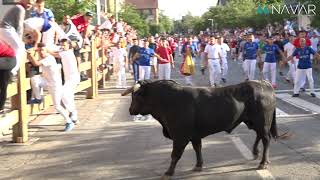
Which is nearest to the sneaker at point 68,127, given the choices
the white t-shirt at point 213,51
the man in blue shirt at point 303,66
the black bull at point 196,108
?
the black bull at point 196,108

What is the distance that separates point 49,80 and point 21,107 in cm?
103

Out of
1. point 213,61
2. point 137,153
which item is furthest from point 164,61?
point 137,153

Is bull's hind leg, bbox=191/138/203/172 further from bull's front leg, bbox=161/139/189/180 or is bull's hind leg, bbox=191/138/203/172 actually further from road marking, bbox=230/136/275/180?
road marking, bbox=230/136/275/180

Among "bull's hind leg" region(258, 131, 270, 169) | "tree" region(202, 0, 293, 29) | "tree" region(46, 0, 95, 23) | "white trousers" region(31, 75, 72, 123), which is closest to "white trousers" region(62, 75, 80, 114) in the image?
"white trousers" region(31, 75, 72, 123)

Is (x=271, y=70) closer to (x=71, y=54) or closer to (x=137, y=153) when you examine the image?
(x=71, y=54)

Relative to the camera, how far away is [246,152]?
8188 millimetres

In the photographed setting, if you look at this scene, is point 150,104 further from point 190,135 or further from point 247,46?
point 247,46

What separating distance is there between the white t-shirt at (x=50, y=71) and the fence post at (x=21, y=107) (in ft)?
2.11

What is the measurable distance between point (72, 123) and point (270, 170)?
16.0 feet

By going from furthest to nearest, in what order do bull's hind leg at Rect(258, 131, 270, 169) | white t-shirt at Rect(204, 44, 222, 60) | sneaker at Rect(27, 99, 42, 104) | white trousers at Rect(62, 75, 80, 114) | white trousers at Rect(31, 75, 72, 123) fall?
white t-shirt at Rect(204, 44, 222, 60) < white trousers at Rect(62, 75, 80, 114) < sneaker at Rect(27, 99, 42, 104) < white trousers at Rect(31, 75, 72, 123) < bull's hind leg at Rect(258, 131, 270, 169)

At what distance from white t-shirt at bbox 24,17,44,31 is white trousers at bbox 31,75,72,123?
53.3 inches

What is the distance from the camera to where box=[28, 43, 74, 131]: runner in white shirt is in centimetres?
976

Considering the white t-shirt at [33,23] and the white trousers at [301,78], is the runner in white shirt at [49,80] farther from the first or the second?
the white trousers at [301,78]

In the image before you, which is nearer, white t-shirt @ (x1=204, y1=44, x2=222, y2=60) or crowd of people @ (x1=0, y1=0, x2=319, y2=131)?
crowd of people @ (x1=0, y1=0, x2=319, y2=131)
